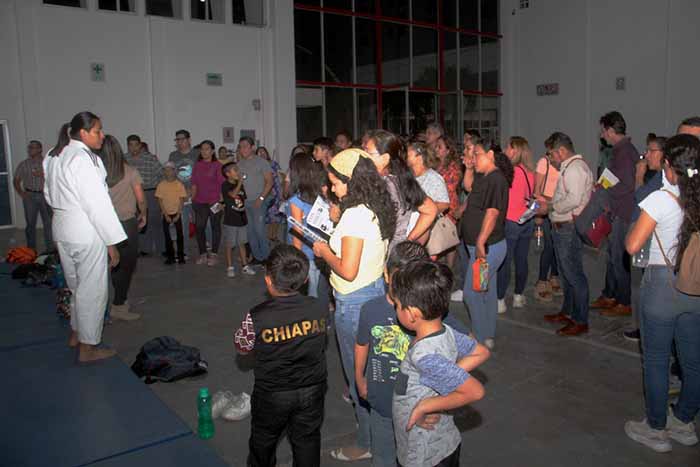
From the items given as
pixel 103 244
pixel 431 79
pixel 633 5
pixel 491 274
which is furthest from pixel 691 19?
pixel 103 244

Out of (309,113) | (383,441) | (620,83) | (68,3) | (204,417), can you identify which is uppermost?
(68,3)

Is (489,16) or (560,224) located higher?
(489,16)

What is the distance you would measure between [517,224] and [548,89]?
537 inches

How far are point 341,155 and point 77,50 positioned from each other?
37.0 ft

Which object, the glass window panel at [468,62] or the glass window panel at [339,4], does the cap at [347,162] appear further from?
the glass window panel at [468,62]

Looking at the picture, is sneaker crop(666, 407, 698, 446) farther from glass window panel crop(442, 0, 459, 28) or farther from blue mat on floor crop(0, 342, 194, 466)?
glass window panel crop(442, 0, 459, 28)

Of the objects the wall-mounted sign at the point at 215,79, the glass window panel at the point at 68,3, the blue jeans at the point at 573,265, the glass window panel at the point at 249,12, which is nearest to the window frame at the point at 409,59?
the glass window panel at the point at 249,12

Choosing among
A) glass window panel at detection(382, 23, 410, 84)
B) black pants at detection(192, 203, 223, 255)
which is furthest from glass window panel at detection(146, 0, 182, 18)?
black pants at detection(192, 203, 223, 255)

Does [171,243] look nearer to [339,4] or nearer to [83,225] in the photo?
[83,225]

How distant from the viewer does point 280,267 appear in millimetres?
2805

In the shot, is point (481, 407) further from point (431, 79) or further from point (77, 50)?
point (431, 79)

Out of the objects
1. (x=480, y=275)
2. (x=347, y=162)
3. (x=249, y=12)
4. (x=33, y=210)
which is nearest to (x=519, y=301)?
(x=480, y=275)

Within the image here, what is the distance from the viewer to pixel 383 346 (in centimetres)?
258

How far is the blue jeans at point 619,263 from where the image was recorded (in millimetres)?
5762
